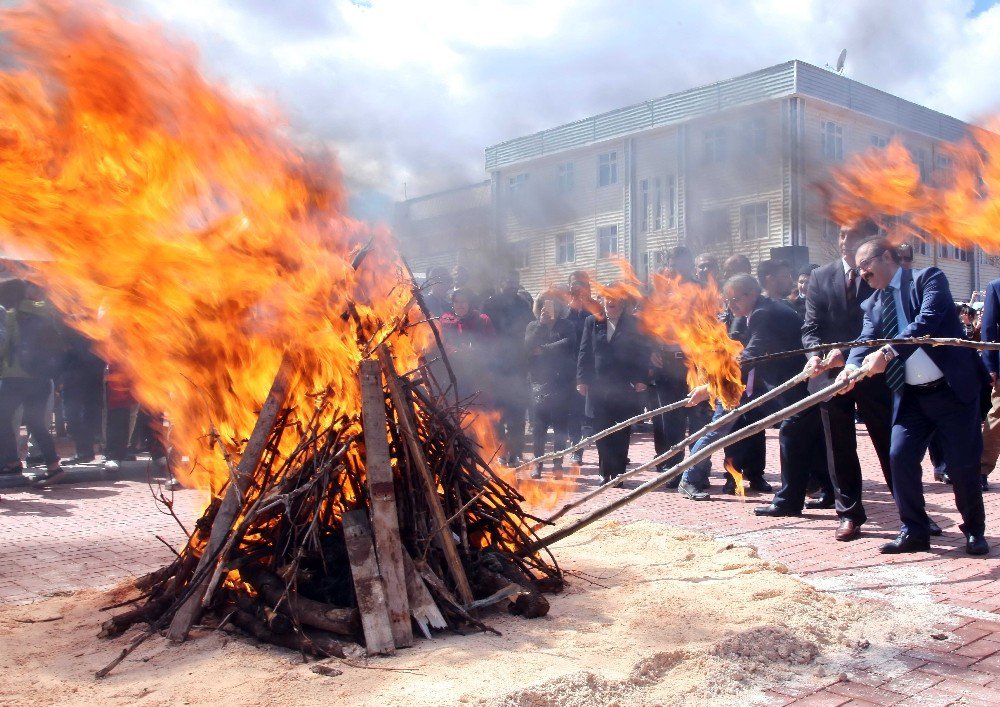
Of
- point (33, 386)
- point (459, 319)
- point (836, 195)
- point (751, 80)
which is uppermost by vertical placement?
point (751, 80)

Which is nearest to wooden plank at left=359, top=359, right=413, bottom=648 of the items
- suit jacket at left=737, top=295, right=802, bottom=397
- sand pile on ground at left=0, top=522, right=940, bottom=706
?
sand pile on ground at left=0, top=522, right=940, bottom=706

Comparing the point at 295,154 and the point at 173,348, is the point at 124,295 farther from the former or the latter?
the point at 295,154

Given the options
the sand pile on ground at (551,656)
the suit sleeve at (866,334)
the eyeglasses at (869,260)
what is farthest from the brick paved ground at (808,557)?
the eyeglasses at (869,260)

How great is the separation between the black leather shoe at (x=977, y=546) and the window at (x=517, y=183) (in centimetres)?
532

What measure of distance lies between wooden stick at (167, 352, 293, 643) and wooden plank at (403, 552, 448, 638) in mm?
918

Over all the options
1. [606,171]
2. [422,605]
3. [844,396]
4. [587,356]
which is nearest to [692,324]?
[844,396]

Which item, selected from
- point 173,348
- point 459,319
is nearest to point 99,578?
point 173,348

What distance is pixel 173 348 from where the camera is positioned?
4945 mm

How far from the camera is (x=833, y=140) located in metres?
8.52

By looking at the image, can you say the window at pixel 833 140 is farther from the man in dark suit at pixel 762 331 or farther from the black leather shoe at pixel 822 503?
the black leather shoe at pixel 822 503

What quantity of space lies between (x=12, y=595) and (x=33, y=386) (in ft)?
18.4

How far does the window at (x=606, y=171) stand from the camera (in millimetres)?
9797

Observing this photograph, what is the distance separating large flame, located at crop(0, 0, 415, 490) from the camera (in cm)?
445

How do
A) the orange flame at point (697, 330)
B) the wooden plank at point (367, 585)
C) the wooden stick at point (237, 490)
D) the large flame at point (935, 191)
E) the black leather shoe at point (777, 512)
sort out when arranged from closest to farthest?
the wooden plank at point (367, 585)
the wooden stick at point (237, 490)
the large flame at point (935, 191)
the orange flame at point (697, 330)
the black leather shoe at point (777, 512)
